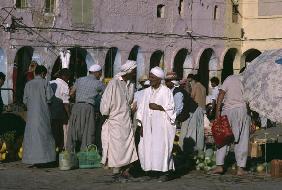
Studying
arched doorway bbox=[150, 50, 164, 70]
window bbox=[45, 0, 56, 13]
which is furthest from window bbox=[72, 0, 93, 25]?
arched doorway bbox=[150, 50, 164, 70]

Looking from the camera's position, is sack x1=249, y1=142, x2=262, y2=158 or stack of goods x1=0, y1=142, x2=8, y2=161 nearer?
stack of goods x1=0, y1=142, x2=8, y2=161

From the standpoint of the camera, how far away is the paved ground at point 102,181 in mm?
10375

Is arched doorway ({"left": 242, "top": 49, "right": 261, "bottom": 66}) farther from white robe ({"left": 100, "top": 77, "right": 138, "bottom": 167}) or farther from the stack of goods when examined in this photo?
white robe ({"left": 100, "top": 77, "right": 138, "bottom": 167})

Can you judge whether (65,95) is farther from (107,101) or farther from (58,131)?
(107,101)

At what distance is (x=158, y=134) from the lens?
35.2ft

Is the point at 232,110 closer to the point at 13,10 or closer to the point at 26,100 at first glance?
the point at 26,100

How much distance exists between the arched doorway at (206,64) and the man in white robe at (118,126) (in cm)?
2569

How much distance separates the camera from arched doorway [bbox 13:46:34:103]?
1072 inches

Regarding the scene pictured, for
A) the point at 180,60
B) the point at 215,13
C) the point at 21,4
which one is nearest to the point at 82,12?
the point at 21,4

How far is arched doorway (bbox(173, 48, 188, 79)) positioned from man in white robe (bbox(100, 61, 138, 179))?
24.0m

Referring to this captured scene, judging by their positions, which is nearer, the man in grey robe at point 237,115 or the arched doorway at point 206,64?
the man in grey robe at point 237,115

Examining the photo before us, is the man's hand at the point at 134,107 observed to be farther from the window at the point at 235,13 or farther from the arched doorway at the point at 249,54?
the arched doorway at the point at 249,54

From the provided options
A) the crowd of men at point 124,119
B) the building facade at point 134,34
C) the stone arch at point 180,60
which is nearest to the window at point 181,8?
the building facade at point 134,34

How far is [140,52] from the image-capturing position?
32375mm
